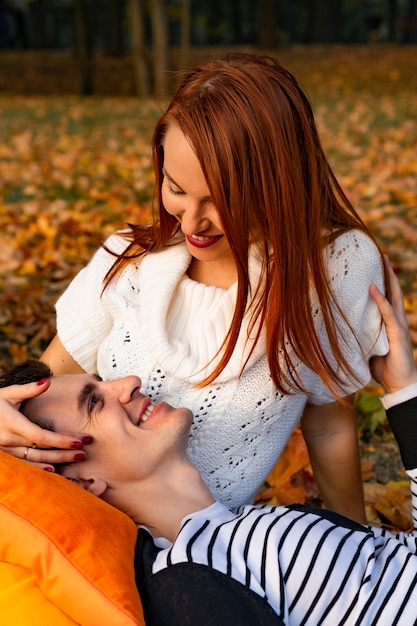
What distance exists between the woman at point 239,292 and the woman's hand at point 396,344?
32 millimetres

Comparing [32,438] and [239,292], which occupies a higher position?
[239,292]

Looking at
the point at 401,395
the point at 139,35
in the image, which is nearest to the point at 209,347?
the point at 401,395

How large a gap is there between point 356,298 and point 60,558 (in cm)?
108

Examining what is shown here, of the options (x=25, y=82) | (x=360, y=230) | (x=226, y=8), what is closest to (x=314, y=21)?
(x=226, y=8)

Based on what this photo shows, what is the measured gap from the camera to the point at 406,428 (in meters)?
2.26

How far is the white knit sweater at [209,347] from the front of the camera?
225cm

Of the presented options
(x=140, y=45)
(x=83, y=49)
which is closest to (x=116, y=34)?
(x=83, y=49)

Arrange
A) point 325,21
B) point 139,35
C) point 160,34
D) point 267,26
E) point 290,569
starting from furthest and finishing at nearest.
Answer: point 325,21 → point 267,26 → point 139,35 → point 160,34 → point 290,569

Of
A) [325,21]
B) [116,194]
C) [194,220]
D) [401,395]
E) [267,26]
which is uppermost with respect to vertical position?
[325,21]

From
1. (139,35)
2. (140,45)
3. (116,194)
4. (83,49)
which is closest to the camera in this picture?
(116,194)

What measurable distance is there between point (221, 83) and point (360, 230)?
59cm

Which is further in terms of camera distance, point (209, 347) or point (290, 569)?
point (209, 347)

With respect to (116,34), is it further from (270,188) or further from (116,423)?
(116,423)

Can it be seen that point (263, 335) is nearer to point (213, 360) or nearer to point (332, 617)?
point (213, 360)
